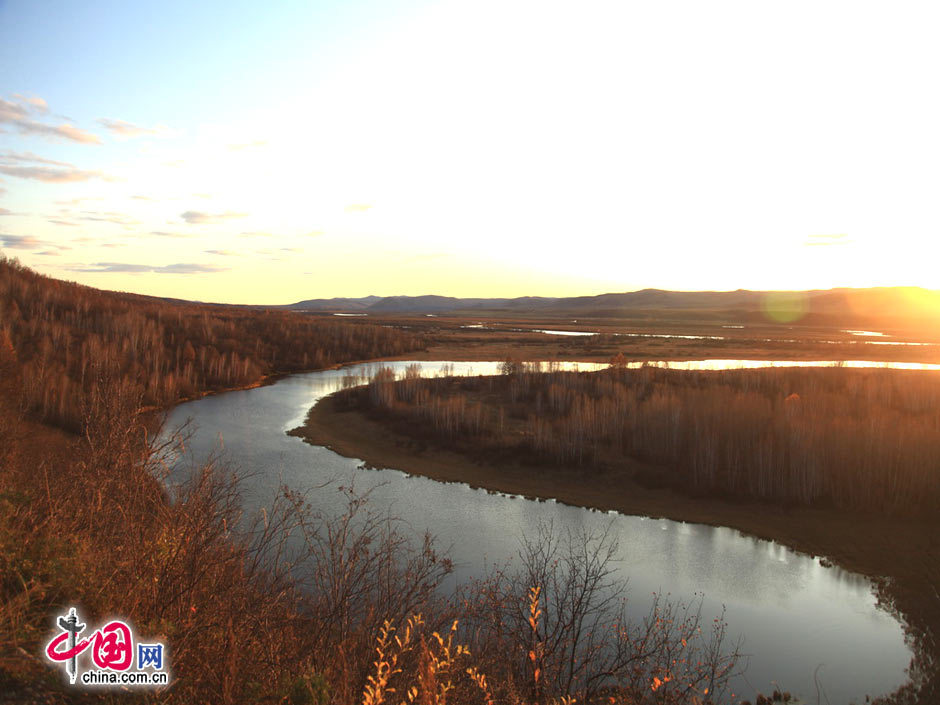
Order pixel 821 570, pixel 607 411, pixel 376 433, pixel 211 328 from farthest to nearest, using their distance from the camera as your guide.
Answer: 1. pixel 211 328
2. pixel 376 433
3. pixel 607 411
4. pixel 821 570

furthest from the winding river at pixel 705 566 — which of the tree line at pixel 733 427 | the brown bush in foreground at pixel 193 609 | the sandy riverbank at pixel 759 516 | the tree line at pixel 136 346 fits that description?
the tree line at pixel 136 346

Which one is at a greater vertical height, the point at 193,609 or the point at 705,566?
the point at 193,609

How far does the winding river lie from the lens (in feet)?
27.5

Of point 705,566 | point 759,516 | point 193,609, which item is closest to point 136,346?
point 705,566

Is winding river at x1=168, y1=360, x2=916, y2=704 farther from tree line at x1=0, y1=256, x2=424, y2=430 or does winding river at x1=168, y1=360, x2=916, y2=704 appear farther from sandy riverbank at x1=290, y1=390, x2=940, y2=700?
tree line at x1=0, y1=256, x2=424, y2=430

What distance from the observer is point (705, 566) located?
11.8 m

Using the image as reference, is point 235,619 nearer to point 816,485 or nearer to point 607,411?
point 816,485

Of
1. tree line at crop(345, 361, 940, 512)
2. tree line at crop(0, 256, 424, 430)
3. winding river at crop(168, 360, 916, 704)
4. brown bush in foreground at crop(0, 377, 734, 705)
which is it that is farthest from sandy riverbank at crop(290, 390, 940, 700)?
tree line at crop(0, 256, 424, 430)

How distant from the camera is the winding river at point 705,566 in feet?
27.5

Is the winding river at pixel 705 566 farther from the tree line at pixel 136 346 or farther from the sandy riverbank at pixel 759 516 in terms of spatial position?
the tree line at pixel 136 346

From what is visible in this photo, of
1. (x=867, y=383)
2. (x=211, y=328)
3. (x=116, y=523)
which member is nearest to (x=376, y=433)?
(x=116, y=523)

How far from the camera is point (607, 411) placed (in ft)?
67.1

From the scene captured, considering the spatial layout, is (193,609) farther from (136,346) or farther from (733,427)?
(136,346)

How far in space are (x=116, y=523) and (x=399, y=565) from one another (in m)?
5.97
